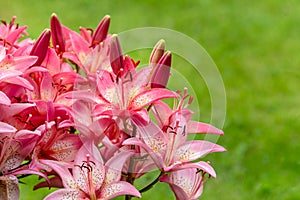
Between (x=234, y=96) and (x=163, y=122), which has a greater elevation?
(x=234, y=96)

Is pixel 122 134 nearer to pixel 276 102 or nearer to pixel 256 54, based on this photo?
pixel 276 102

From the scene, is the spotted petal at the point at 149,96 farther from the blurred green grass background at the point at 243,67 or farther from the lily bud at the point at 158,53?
the blurred green grass background at the point at 243,67

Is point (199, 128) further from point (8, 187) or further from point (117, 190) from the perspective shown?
point (8, 187)

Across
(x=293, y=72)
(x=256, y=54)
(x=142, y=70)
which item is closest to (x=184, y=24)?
(x=256, y=54)

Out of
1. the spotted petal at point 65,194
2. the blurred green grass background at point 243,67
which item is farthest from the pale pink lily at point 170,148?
the blurred green grass background at point 243,67

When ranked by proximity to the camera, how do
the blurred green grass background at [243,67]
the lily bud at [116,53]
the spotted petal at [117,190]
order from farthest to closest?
1. the blurred green grass background at [243,67]
2. the lily bud at [116,53]
3. the spotted petal at [117,190]

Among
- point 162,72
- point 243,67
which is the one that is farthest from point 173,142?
point 243,67

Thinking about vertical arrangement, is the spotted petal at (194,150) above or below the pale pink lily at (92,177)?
above
